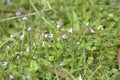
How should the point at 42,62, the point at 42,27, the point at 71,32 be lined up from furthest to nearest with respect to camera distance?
the point at 42,27, the point at 71,32, the point at 42,62

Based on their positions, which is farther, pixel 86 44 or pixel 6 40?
pixel 6 40

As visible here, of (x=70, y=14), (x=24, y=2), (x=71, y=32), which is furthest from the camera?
(x=24, y=2)

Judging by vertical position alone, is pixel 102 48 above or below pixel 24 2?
below

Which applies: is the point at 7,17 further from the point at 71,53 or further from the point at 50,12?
the point at 71,53

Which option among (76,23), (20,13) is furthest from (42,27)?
(20,13)

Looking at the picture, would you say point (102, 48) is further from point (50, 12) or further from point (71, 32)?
point (50, 12)

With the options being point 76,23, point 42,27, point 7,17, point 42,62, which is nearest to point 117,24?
point 76,23
